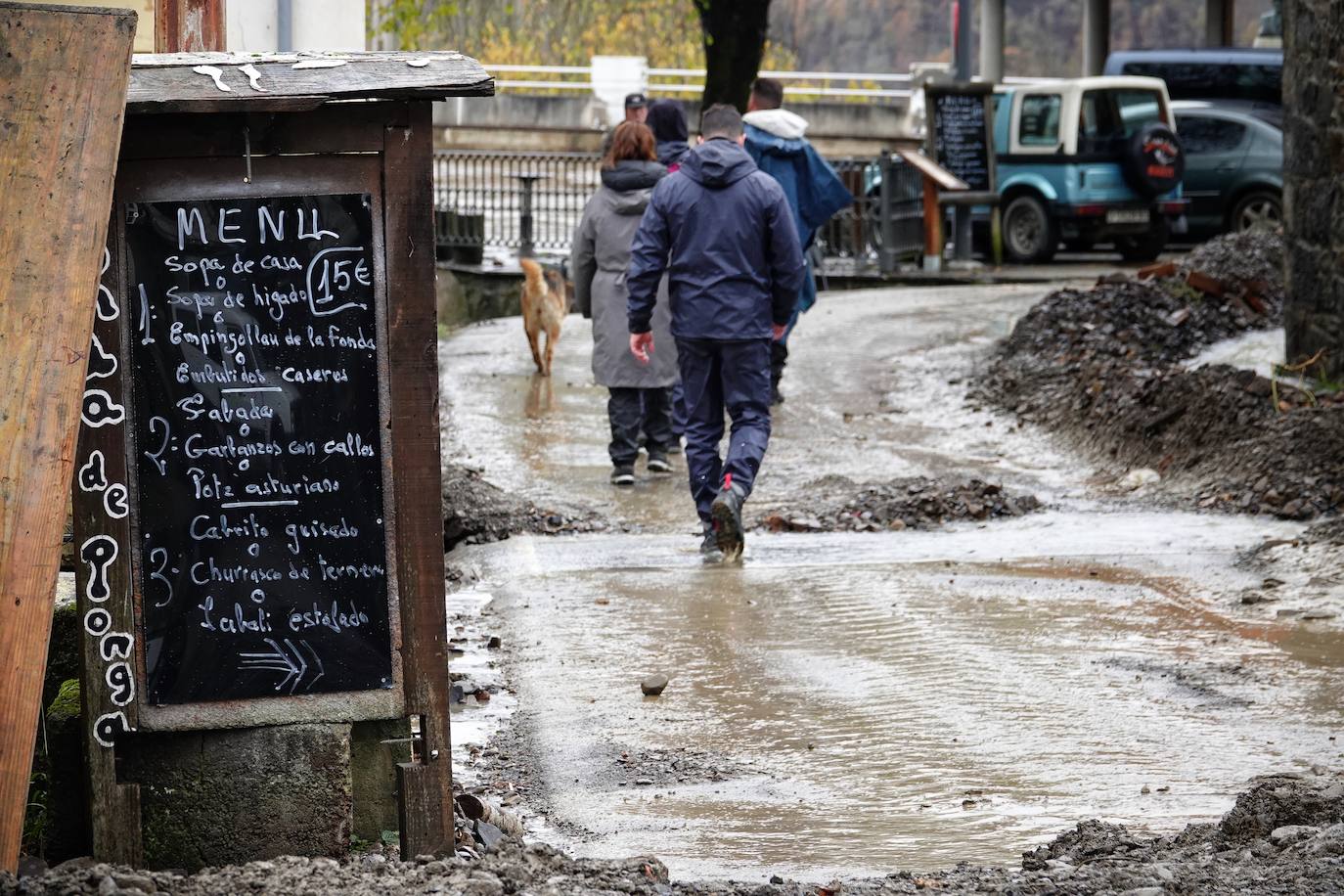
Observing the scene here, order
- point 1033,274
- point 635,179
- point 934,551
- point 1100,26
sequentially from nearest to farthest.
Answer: point 934,551
point 635,179
point 1033,274
point 1100,26

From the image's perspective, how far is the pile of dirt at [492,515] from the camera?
27.6 feet

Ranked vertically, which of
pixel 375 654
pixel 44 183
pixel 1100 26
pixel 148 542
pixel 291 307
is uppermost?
pixel 1100 26

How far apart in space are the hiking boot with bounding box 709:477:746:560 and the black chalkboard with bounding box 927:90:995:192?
12.8m

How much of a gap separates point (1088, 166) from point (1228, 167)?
1993 mm

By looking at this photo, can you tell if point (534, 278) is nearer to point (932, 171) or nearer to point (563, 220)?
point (932, 171)

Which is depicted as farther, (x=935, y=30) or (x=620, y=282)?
(x=935, y=30)

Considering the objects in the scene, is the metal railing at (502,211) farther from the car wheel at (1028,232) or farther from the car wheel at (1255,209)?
the car wheel at (1255,209)

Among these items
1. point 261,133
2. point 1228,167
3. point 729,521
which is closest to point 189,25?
point 729,521

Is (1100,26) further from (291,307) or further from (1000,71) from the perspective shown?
(291,307)

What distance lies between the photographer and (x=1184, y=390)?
402 inches

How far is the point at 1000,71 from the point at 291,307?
3163cm

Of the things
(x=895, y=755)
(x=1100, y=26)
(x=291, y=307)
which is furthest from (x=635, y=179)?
(x=1100, y=26)

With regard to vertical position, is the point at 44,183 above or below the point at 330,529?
above

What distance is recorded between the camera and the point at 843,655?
617cm
